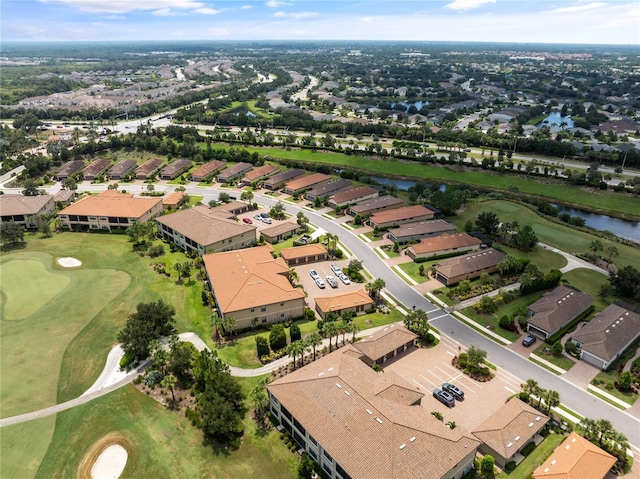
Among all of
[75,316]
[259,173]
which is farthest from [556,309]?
[259,173]

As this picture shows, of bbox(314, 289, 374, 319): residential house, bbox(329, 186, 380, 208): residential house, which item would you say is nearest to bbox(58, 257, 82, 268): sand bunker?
bbox(314, 289, 374, 319): residential house

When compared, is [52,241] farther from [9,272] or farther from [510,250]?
[510,250]

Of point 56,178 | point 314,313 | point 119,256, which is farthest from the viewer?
point 56,178

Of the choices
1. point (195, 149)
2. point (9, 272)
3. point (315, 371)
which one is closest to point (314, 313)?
point (315, 371)

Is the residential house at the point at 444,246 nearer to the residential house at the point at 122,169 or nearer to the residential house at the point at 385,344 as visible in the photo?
the residential house at the point at 385,344

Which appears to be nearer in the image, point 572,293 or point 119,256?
point 572,293

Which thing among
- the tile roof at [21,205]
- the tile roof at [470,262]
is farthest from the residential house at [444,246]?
the tile roof at [21,205]
